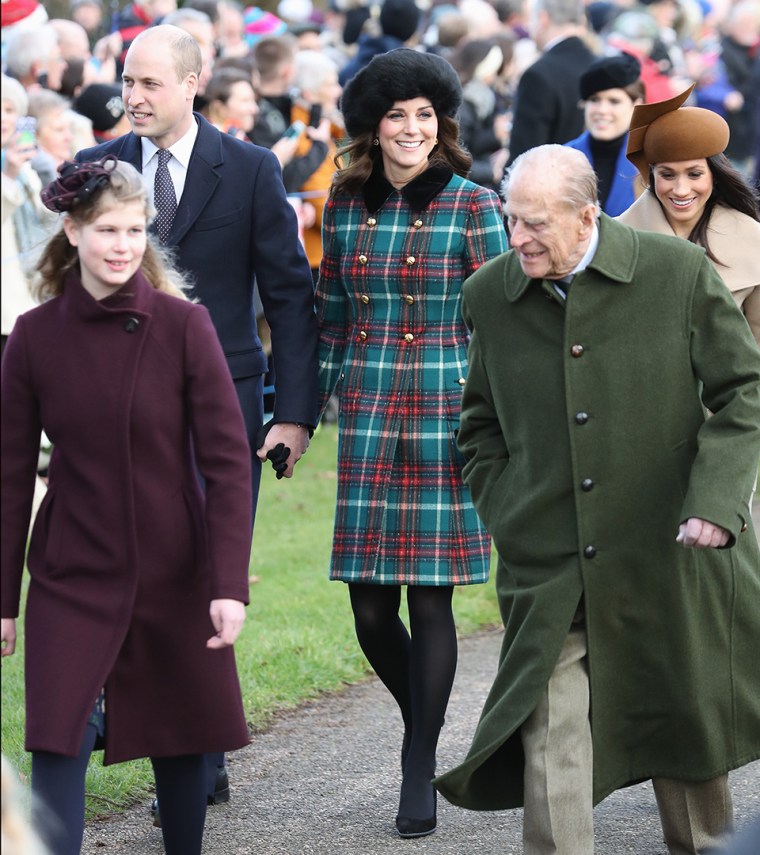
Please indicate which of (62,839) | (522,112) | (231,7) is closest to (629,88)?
(522,112)

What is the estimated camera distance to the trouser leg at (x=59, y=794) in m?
3.77

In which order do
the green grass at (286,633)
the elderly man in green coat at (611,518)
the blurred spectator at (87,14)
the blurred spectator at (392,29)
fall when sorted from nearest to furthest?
1. the elderly man in green coat at (611,518)
2. the green grass at (286,633)
3. the blurred spectator at (392,29)
4. the blurred spectator at (87,14)

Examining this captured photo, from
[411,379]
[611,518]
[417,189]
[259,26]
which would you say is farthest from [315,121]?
[611,518]

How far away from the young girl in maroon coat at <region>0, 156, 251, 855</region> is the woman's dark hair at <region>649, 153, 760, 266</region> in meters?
1.72

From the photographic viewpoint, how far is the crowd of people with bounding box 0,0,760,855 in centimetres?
381

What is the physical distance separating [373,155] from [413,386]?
0.72 m

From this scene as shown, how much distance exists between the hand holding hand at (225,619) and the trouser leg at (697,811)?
118 centimetres

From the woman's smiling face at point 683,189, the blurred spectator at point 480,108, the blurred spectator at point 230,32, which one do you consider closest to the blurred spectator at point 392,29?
the blurred spectator at point 480,108

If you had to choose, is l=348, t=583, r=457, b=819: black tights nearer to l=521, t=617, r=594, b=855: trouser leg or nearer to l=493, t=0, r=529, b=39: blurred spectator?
l=521, t=617, r=594, b=855: trouser leg

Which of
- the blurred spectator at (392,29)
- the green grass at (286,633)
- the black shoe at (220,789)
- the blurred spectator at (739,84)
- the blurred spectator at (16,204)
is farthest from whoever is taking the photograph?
the blurred spectator at (739,84)

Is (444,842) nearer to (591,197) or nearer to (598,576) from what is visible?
(598,576)

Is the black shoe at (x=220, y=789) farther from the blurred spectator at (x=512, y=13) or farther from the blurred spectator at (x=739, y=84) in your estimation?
the blurred spectator at (x=512, y=13)

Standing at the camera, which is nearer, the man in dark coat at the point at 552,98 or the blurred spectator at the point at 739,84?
the man in dark coat at the point at 552,98

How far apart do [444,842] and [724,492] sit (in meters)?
1.42
